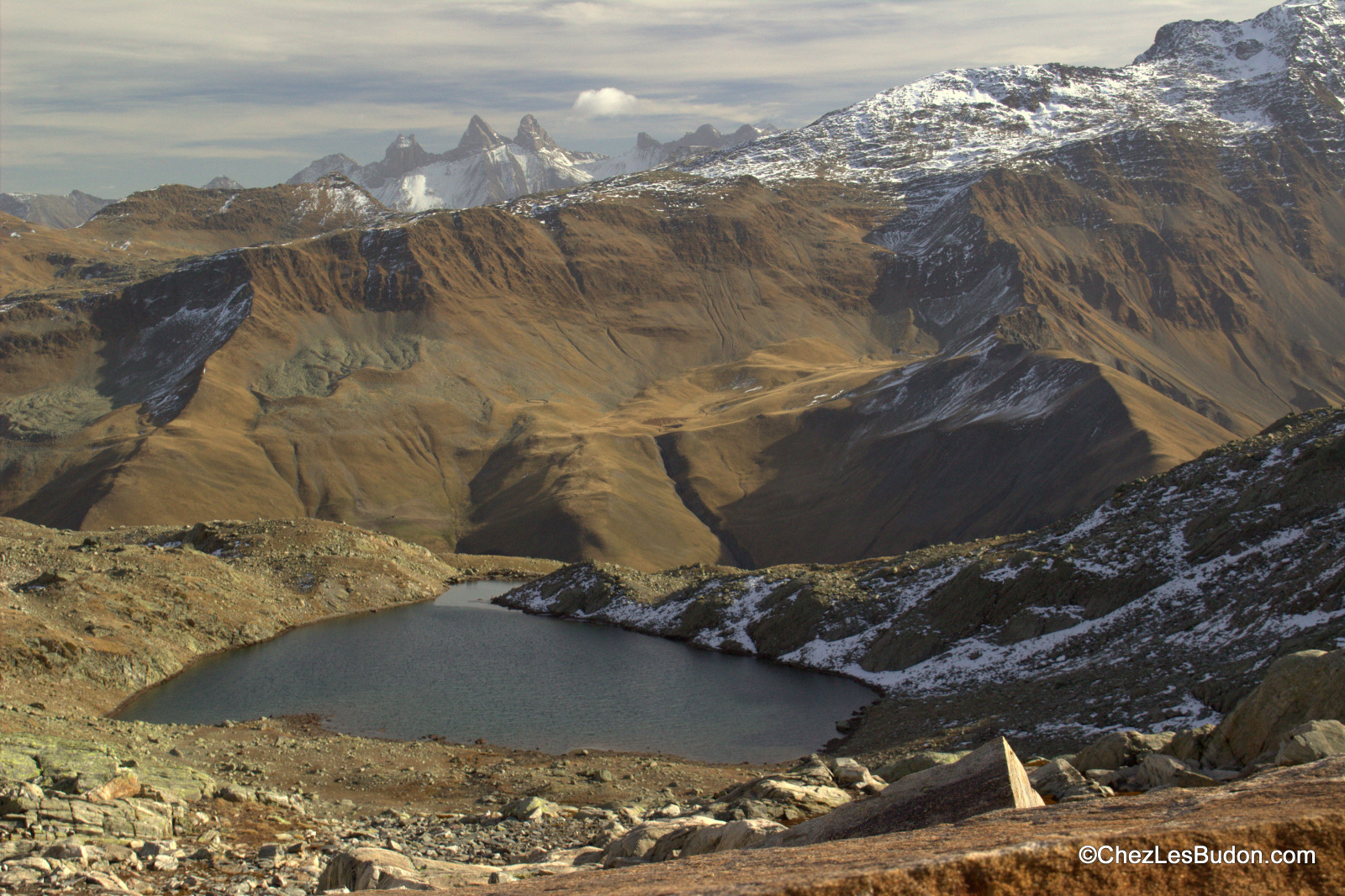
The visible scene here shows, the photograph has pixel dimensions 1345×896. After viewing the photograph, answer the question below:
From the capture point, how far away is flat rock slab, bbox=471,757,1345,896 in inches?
311

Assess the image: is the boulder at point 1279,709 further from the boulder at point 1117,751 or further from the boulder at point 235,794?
the boulder at point 235,794

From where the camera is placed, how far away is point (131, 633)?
59344 mm

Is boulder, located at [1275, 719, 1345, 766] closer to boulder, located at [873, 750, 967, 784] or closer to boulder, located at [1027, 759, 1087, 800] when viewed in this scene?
boulder, located at [1027, 759, 1087, 800]

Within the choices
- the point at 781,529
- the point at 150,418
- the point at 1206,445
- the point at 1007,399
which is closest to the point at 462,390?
the point at 150,418

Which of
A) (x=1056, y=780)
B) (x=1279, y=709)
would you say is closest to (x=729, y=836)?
(x=1056, y=780)

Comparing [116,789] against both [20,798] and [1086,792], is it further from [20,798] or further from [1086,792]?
[1086,792]

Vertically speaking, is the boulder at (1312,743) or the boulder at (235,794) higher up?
the boulder at (1312,743)

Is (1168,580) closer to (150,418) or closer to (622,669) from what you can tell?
(622,669)

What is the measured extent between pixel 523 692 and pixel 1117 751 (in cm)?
4157

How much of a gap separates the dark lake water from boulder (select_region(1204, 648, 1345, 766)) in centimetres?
2954

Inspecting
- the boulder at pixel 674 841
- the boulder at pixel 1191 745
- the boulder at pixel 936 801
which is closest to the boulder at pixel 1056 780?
the boulder at pixel 936 801

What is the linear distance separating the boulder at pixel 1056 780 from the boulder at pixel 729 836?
16.7ft

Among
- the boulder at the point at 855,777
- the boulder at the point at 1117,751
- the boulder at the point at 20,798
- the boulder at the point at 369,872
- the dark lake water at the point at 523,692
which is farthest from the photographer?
the dark lake water at the point at 523,692

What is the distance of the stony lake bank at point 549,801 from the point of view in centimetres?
866
